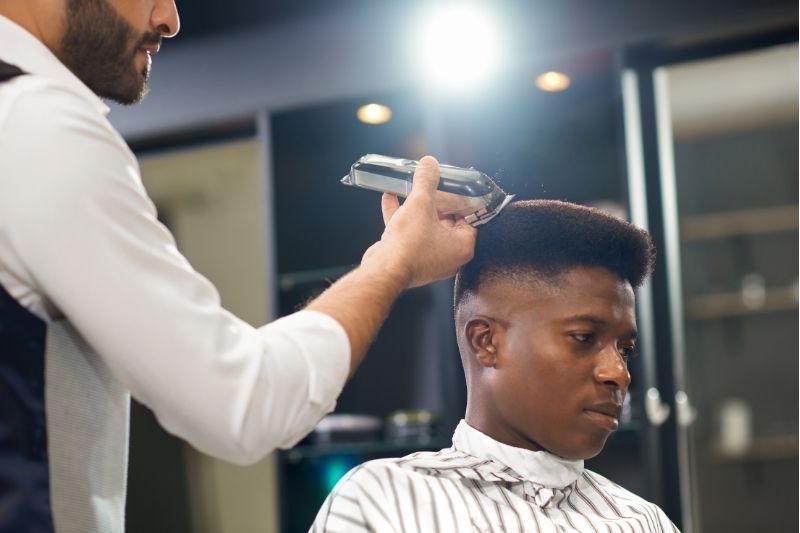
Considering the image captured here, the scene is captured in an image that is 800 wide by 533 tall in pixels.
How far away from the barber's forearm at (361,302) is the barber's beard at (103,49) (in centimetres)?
34

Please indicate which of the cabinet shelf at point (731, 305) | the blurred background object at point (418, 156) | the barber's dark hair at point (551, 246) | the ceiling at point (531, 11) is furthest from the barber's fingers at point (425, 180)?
the cabinet shelf at point (731, 305)

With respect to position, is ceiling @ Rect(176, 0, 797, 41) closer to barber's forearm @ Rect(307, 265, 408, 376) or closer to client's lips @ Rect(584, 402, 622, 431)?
client's lips @ Rect(584, 402, 622, 431)

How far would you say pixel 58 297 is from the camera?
97 centimetres

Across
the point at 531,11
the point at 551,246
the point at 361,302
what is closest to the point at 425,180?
the point at 361,302

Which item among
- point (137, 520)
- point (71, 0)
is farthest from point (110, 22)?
point (137, 520)

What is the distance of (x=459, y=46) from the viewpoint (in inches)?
126

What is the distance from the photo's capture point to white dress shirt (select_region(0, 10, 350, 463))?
96 centimetres

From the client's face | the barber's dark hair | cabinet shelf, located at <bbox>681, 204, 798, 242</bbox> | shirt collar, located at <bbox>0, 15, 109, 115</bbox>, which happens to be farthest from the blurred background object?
shirt collar, located at <bbox>0, 15, 109, 115</bbox>

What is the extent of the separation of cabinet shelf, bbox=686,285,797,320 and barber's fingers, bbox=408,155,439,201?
323 cm

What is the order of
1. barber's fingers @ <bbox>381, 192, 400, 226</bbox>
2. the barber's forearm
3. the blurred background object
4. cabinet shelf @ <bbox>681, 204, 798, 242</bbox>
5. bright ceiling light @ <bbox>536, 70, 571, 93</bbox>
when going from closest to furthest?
the barber's forearm
barber's fingers @ <bbox>381, 192, 400, 226</bbox>
the blurred background object
bright ceiling light @ <bbox>536, 70, 571, 93</bbox>
cabinet shelf @ <bbox>681, 204, 798, 242</bbox>

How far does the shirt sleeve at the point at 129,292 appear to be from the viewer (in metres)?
0.96

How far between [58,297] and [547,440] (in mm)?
673

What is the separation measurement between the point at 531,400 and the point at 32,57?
0.72 m

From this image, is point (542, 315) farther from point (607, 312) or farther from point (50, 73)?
point (50, 73)
